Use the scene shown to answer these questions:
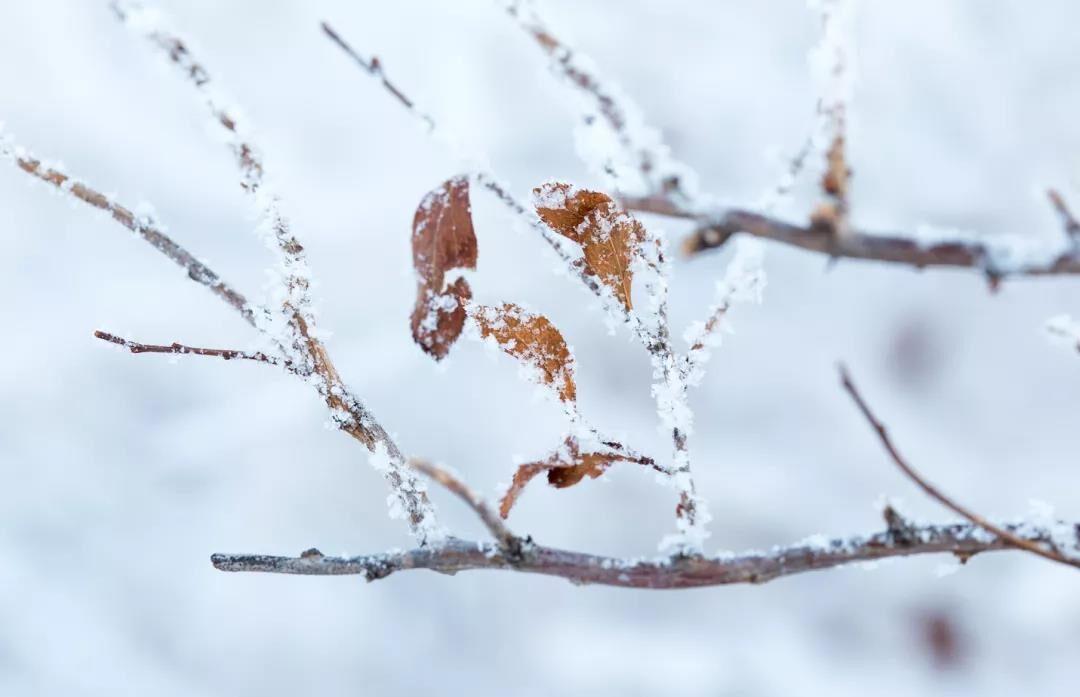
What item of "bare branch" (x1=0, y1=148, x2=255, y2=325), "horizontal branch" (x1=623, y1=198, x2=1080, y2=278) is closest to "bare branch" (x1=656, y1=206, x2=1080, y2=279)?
"horizontal branch" (x1=623, y1=198, x2=1080, y2=278)

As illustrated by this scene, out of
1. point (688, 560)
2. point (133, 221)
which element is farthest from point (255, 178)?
point (688, 560)

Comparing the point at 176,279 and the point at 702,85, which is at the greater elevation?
the point at 702,85

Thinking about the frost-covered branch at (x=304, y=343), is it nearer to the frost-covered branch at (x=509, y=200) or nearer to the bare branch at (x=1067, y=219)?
the frost-covered branch at (x=509, y=200)

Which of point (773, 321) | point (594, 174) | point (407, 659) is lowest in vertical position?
point (407, 659)

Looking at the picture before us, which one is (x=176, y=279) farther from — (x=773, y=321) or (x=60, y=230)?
(x=773, y=321)

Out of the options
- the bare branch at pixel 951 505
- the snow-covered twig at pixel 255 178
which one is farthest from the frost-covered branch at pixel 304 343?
the bare branch at pixel 951 505

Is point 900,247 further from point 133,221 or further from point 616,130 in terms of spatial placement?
point 133,221

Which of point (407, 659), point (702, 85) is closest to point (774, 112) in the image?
point (702, 85)

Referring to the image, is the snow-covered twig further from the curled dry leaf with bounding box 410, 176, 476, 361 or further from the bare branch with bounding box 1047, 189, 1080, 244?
the bare branch with bounding box 1047, 189, 1080, 244
